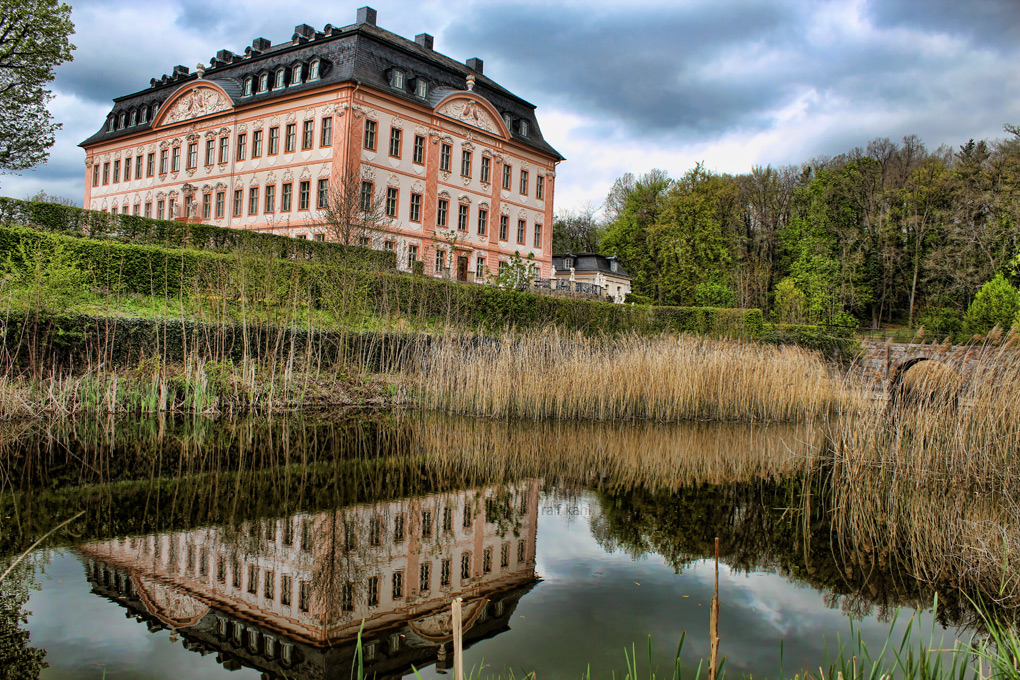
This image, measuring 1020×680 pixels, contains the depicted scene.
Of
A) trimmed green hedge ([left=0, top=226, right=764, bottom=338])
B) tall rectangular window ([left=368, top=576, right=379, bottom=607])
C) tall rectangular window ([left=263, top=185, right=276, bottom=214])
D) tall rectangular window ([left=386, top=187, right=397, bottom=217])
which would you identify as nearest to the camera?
tall rectangular window ([left=368, top=576, right=379, bottom=607])

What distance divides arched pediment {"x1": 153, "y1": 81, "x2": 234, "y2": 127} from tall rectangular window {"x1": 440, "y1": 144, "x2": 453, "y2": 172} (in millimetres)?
9271

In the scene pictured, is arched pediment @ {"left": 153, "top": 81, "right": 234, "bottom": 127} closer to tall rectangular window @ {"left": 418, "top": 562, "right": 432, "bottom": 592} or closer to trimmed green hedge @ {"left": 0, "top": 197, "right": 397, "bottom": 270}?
trimmed green hedge @ {"left": 0, "top": 197, "right": 397, "bottom": 270}

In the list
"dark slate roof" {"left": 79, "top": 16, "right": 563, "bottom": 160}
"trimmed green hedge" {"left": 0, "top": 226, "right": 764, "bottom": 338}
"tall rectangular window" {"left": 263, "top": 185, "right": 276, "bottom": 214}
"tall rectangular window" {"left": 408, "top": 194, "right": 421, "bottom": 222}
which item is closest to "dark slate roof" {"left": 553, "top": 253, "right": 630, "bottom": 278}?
"dark slate roof" {"left": 79, "top": 16, "right": 563, "bottom": 160}

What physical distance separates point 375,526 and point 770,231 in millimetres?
39373

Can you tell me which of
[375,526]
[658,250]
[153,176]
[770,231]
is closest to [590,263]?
[658,250]

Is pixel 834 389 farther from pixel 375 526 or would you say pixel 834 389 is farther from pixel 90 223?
pixel 90 223

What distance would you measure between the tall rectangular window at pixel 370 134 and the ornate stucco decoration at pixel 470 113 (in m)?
3.38

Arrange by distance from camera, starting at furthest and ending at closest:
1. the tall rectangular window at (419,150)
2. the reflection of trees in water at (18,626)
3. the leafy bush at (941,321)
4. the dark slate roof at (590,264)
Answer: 1. the dark slate roof at (590,264)
2. the tall rectangular window at (419,150)
3. the leafy bush at (941,321)
4. the reflection of trees in water at (18,626)

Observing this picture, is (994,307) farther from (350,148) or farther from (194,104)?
(194,104)

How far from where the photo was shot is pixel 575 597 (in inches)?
166

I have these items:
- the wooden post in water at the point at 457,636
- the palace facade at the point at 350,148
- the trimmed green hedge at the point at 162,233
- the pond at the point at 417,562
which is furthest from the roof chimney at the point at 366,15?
the wooden post in water at the point at 457,636

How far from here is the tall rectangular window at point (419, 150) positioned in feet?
97.4

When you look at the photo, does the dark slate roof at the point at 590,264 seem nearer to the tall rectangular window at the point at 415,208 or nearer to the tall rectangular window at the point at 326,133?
the tall rectangular window at the point at 415,208

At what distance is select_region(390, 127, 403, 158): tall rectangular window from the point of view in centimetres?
2880
